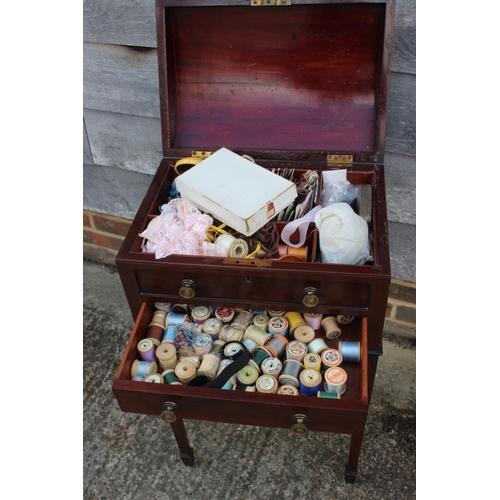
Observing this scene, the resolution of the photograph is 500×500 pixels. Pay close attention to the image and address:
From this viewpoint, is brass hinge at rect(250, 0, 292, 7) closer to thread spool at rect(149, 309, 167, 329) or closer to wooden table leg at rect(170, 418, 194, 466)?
thread spool at rect(149, 309, 167, 329)

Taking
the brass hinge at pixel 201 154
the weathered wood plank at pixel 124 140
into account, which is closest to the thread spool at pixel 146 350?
the brass hinge at pixel 201 154

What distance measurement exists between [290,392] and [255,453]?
0.76 m

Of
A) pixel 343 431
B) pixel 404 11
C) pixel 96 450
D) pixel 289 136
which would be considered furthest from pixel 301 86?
pixel 96 450

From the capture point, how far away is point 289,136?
1948mm

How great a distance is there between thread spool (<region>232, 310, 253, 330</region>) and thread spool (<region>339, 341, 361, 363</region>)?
33 cm

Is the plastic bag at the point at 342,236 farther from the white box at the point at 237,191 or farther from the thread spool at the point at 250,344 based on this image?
the thread spool at the point at 250,344

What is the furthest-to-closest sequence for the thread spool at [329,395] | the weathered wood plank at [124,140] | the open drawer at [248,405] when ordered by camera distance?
the weathered wood plank at [124,140] < the thread spool at [329,395] < the open drawer at [248,405]

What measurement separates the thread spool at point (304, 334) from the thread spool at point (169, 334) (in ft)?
1.30

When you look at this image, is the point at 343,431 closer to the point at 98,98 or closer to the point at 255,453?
the point at 255,453

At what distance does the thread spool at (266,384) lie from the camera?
1507 millimetres

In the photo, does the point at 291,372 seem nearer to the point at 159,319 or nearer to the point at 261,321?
the point at 261,321

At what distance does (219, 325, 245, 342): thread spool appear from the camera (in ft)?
5.56

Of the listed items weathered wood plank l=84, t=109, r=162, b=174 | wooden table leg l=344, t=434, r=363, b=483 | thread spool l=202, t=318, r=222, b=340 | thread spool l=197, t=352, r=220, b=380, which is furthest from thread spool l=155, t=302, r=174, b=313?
weathered wood plank l=84, t=109, r=162, b=174

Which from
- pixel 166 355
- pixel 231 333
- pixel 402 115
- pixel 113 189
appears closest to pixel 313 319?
pixel 231 333
